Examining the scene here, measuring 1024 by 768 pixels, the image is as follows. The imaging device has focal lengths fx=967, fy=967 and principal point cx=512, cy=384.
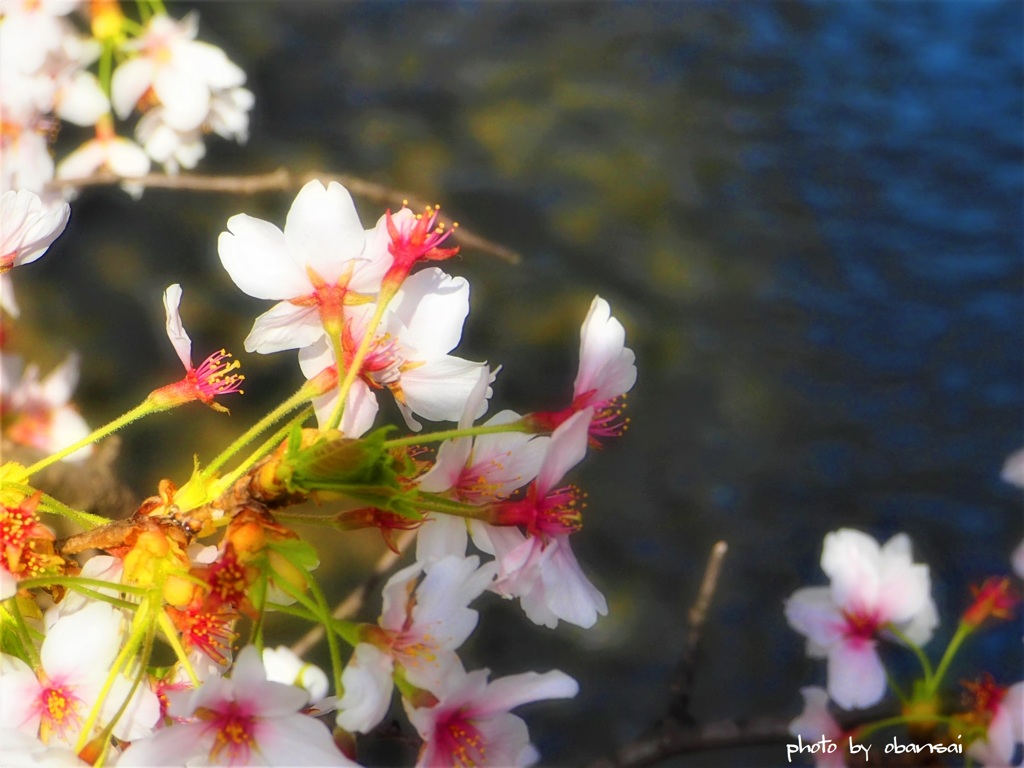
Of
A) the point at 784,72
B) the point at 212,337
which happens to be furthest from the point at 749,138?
the point at 212,337

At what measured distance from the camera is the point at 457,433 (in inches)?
21.8

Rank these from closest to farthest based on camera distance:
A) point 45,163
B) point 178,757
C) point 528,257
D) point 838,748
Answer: point 178,757
point 838,748
point 45,163
point 528,257

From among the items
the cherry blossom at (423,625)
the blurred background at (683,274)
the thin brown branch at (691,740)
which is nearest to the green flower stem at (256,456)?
the cherry blossom at (423,625)

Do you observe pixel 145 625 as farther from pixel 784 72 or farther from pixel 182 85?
pixel 784 72

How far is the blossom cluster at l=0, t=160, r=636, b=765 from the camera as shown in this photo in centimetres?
52

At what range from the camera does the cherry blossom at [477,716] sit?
0.54 meters

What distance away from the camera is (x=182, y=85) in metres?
1.17

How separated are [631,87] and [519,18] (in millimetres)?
501

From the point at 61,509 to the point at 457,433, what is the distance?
23 cm

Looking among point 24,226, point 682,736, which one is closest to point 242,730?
point 24,226

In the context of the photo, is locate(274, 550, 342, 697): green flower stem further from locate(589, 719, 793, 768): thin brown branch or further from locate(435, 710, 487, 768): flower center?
locate(589, 719, 793, 768): thin brown branch

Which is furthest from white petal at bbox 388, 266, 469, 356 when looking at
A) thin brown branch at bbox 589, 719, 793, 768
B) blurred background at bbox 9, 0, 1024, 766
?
blurred background at bbox 9, 0, 1024, 766

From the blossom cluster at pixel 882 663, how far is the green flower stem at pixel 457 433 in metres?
0.55

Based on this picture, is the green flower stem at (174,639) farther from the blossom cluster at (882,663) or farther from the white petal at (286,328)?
the blossom cluster at (882,663)
